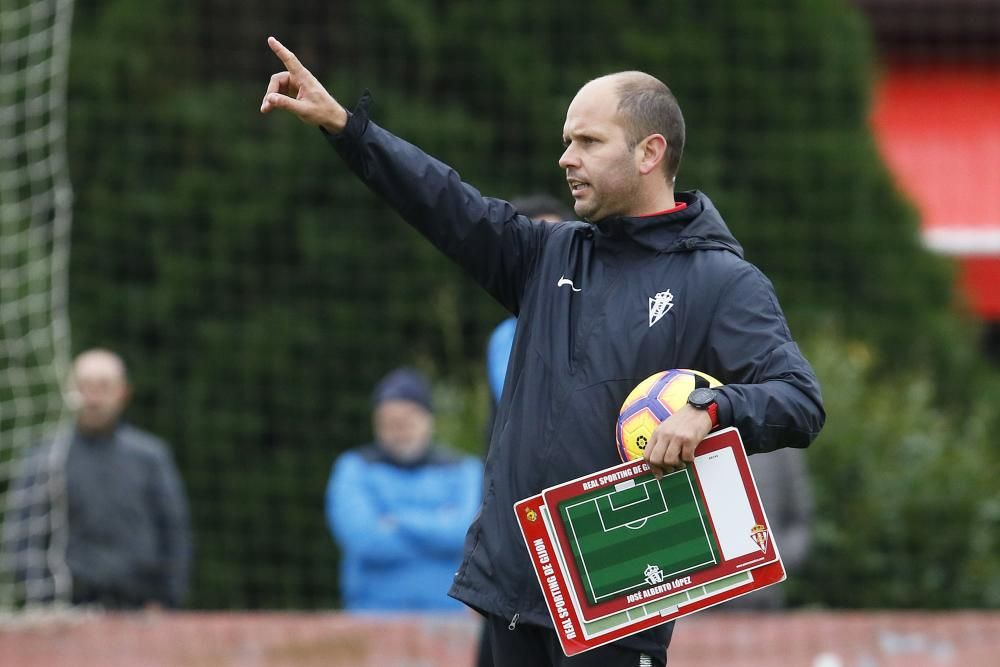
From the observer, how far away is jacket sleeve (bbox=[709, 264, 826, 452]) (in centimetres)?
325

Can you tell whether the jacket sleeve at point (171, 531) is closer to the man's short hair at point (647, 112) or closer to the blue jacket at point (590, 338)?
the blue jacket at point (590, 338)

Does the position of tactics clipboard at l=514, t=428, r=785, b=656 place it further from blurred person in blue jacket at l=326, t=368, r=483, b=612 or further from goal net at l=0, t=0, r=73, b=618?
goal net at l=0, t=0, r=73, b=618

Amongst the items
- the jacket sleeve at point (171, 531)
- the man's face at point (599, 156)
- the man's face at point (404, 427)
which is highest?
the man's face at point (599, 156)

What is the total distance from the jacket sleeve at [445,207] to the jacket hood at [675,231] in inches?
8.7

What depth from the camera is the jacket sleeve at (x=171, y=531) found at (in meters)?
7.16

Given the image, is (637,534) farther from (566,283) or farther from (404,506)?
(404,506)

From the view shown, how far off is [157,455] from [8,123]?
2475 millimetres

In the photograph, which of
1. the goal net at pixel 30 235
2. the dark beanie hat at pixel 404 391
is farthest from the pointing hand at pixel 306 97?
the goal net at pixel 30 235

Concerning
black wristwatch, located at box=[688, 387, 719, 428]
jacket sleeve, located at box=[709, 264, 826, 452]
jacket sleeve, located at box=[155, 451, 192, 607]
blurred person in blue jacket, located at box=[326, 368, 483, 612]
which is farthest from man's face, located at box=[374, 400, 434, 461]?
black wristwatch, located at box=[688, 387, 719, 428]

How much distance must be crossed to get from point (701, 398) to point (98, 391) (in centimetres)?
439

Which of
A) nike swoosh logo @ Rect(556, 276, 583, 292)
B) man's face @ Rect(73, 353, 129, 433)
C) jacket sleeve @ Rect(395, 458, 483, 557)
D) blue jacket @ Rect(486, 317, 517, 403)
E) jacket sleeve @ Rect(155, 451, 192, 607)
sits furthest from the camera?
jacket sleeve @ Rect(155, 451, 192, 607)

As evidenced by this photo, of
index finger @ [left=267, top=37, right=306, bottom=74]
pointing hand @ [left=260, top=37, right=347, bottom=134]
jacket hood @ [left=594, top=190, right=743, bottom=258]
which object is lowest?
jacket hood @ [left=594, top=190, right=743, bottom=258]

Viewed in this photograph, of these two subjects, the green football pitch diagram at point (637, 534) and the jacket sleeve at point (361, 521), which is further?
the jacket sleeve at point (361, 521)

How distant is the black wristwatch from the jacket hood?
41 centimetres
